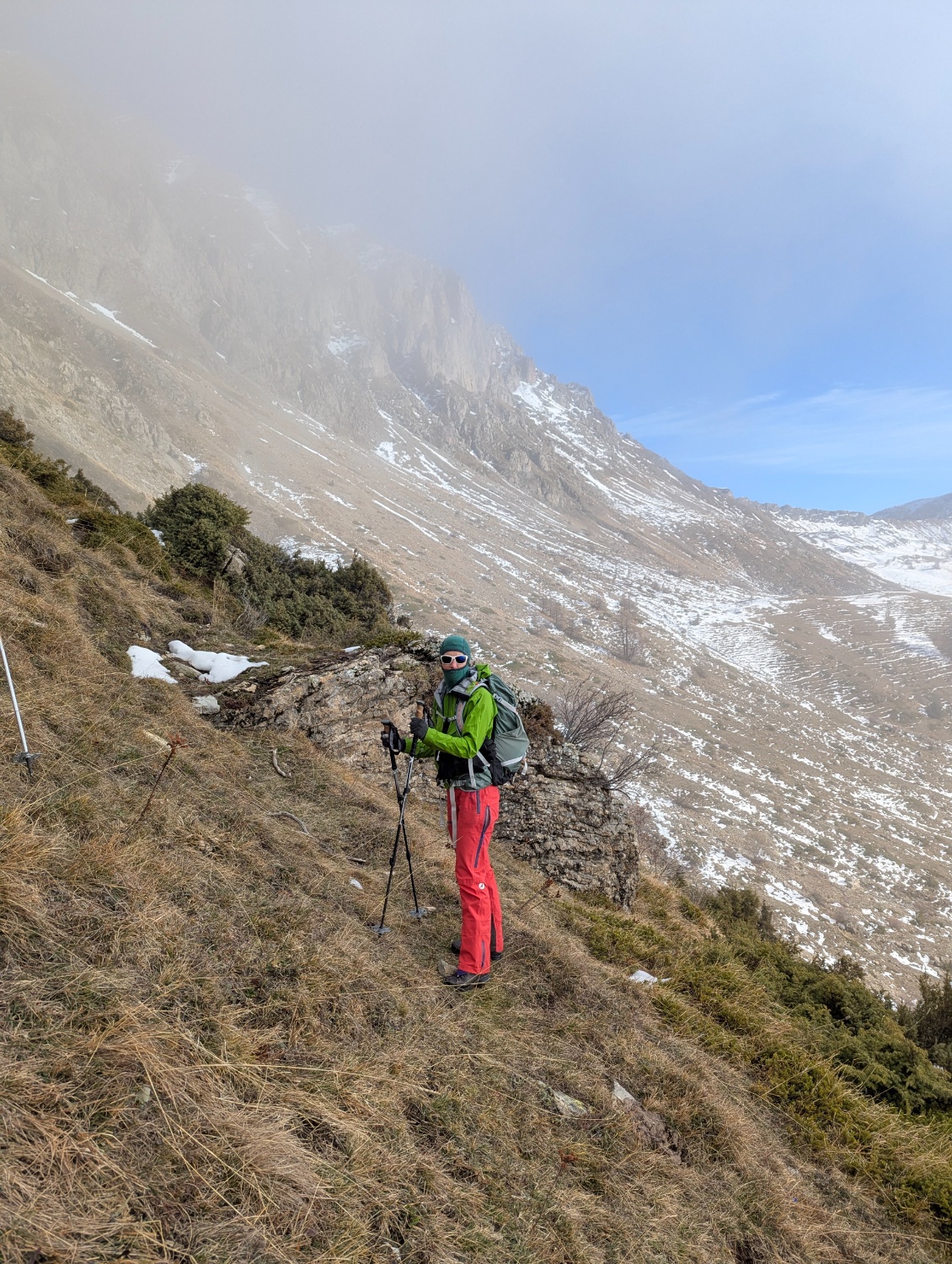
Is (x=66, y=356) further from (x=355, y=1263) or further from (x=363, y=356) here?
(x=363, y=356)

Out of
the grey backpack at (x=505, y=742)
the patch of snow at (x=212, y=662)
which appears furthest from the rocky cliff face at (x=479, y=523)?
the grey backpack at (x=505, y=742)

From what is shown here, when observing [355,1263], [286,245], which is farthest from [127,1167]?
[286,245]

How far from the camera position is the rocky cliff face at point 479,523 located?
123ft

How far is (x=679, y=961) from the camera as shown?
18.8 feet

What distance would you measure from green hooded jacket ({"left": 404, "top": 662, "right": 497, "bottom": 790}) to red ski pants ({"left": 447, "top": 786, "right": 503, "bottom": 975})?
0.13 m

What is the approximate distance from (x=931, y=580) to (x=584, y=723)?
680 feet

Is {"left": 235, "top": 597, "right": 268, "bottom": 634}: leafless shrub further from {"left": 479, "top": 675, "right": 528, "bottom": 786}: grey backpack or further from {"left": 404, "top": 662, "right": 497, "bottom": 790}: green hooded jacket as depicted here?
{"left": 479, "top": 675, "right": 528, "bottom": 786}: grey backpack

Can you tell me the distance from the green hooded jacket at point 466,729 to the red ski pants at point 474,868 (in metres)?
0.13

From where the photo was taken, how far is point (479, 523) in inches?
3669

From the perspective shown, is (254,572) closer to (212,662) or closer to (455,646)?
(212,662)

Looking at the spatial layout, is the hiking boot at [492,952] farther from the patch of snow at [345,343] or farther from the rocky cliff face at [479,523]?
the patch of snow at [345,343]

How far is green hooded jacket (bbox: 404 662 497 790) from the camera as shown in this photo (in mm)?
3951

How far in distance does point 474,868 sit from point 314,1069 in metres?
1.75

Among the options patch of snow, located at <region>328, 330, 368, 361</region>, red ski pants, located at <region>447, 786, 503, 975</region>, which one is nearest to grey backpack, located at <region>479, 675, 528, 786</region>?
red ski pants, located at <region>447, 786, 503, 975</region>
